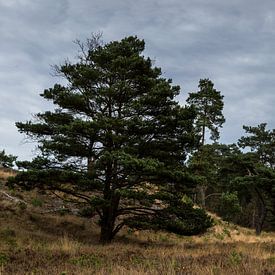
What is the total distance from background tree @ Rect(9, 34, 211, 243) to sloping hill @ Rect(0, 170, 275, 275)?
1.47m

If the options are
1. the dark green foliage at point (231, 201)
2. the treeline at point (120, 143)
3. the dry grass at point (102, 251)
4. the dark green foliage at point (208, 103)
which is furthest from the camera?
the dark green foliage at point (208, 103)

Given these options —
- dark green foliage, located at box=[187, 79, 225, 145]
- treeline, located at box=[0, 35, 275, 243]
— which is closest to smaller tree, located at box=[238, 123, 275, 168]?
dark green foliage, located at box=[187, 79, 225, 145]

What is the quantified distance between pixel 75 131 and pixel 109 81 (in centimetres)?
376

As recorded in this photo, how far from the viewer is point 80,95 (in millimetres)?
18234

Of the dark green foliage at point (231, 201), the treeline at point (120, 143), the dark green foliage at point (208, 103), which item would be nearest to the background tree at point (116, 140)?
the treeline at point (120, 143)

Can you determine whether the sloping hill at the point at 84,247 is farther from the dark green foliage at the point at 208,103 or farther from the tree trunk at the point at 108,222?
the dark green foliage at the point at 208,103

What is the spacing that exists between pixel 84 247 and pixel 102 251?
1383 mm

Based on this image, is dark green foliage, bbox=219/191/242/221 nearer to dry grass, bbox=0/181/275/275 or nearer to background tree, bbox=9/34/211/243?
dry grass, bbox=0/181/275/275

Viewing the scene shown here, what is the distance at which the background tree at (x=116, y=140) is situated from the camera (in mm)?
16594

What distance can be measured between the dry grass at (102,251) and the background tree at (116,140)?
4.80 feet

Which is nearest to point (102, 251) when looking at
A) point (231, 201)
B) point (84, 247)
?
point (84, 247)

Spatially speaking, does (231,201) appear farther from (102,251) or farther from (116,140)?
(102,251)

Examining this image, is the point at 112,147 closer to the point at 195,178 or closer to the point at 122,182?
the point at 122,182

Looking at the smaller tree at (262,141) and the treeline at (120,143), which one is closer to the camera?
the treeline at (120,143)
